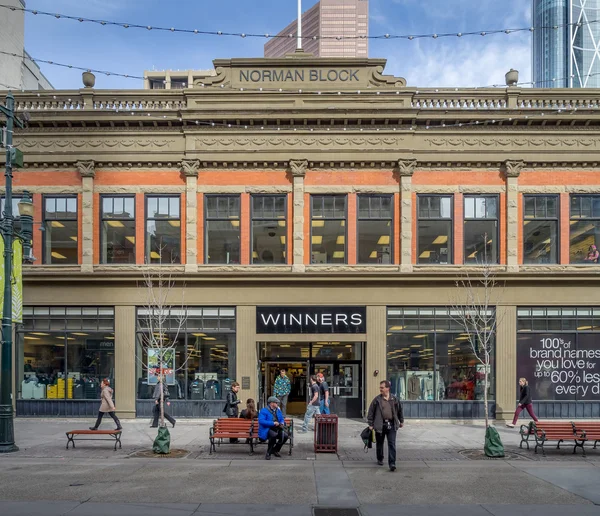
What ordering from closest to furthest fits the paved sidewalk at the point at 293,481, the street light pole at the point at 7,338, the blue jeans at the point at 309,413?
the paved sidewalk at the point at 293,481 → the street light pole at the point at 7,338 → the blue jeans at the point at 309,413

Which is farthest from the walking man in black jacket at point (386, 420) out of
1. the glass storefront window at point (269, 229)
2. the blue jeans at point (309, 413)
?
the glass storefront window at point (269, 229)

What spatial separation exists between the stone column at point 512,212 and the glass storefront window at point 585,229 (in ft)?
6.49

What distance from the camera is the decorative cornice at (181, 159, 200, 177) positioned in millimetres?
22844

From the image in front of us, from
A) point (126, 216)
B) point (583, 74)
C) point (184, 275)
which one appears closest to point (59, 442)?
point (184, 275)

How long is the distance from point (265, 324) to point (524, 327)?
8.97m

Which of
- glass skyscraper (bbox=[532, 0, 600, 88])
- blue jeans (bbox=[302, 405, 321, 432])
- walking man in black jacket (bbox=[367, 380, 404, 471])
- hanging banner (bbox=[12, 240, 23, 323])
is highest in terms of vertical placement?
glass skyscraper (bbox=[532, 0, 600, 88])

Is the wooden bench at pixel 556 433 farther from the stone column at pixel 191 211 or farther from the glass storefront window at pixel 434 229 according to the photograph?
the stone column at pixel 191 211

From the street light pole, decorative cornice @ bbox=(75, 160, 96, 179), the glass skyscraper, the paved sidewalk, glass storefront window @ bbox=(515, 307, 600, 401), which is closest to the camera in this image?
the paved sidewalk

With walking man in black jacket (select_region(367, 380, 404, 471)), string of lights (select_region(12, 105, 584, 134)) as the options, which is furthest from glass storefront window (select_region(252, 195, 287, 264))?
walking man in black jacket (select_region(367, 380, 404, 471))

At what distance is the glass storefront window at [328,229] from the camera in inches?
901

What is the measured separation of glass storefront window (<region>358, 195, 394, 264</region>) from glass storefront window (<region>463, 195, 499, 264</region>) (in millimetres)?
2700

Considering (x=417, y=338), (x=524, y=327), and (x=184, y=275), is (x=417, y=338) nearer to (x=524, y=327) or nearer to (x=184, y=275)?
(x=524, y=327)

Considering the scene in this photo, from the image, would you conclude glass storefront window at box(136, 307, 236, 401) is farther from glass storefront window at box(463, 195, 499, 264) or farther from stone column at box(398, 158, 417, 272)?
glass storefront window at box(463, 195, 499, 264)

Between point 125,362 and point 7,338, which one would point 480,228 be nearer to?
point 125,362
